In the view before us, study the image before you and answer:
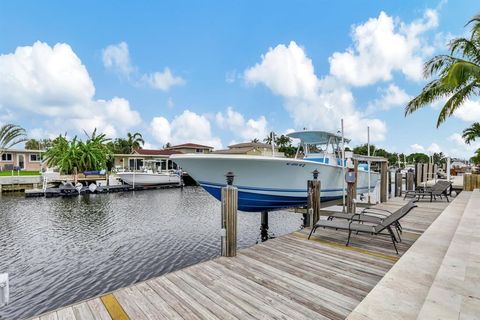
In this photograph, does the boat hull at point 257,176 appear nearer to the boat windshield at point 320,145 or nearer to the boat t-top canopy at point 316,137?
the boat windshield at point 320,145

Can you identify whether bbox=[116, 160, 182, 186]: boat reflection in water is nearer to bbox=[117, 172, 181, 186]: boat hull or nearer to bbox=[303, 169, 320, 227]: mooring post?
bbox=[117, 172, 181, 186]: boat hull

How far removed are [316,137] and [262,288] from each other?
869 cm

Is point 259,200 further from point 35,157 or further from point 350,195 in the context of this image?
point 35,157

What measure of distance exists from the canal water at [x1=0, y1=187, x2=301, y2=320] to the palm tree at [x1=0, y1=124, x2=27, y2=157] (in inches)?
862

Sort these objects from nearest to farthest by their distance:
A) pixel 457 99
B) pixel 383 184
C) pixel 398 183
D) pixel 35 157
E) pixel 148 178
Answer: pixel 457 99
pixel 383 184
pixel 398 183
pixel 148 178
pixel 35 157

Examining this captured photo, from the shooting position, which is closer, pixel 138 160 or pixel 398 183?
pixel 398 183

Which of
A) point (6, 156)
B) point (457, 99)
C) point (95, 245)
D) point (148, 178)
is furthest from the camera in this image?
point (6, 156)

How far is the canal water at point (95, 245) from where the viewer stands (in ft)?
20.2

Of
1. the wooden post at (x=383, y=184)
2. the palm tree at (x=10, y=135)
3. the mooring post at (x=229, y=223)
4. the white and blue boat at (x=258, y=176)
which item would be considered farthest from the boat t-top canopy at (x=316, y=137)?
the palm tree at (x=10, y=135)

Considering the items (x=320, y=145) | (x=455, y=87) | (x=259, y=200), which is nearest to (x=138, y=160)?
(x=320, y=145)

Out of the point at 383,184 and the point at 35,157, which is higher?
the point at 35,157

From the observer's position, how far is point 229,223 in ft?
15.6

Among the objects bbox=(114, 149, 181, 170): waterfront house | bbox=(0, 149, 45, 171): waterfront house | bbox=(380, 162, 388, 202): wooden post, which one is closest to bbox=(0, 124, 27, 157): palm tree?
bbox=(0, 149, 45, 171): waterfront house

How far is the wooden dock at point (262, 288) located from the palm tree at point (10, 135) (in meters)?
41.1
